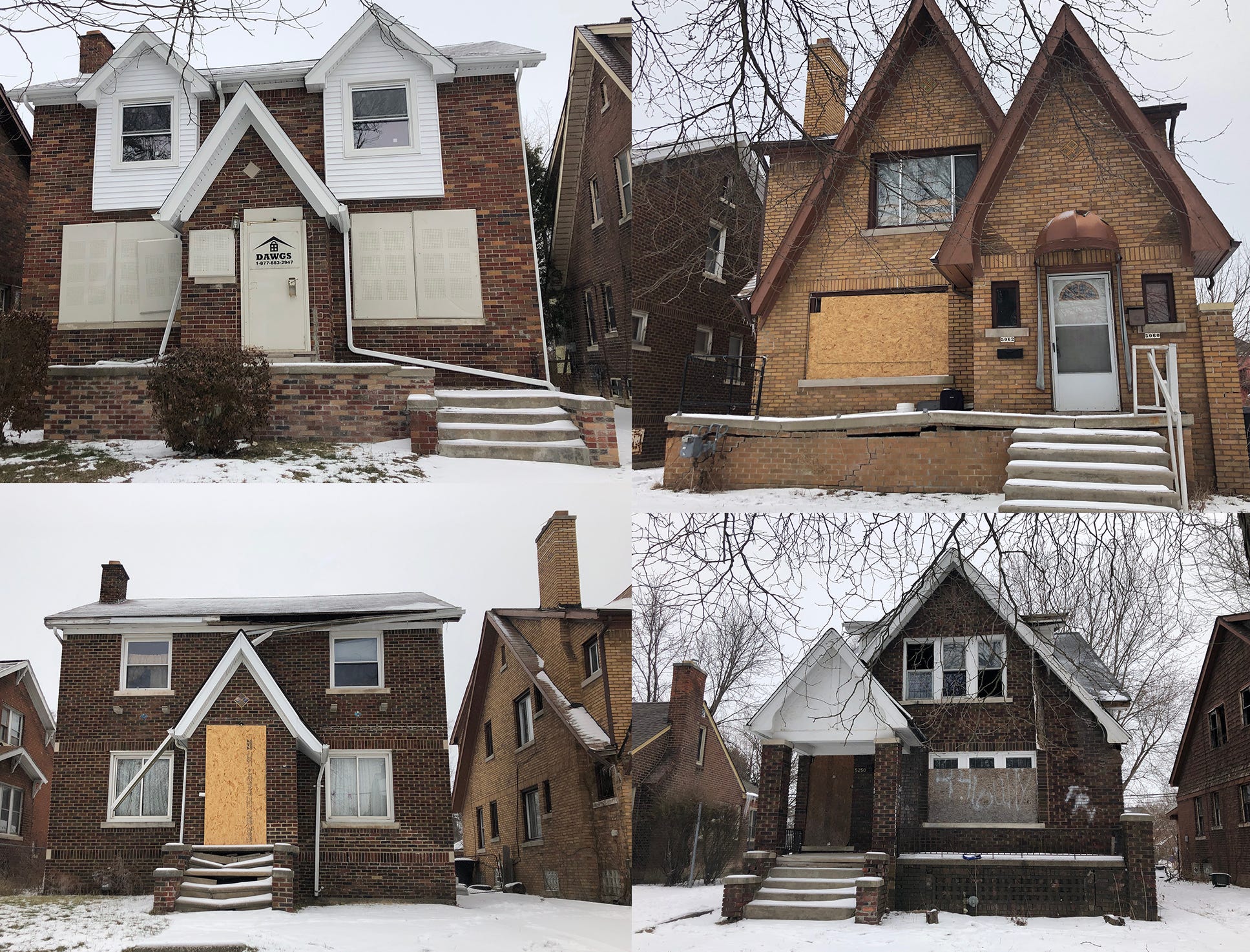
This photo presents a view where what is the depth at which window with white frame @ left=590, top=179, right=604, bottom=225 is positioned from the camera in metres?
22.7

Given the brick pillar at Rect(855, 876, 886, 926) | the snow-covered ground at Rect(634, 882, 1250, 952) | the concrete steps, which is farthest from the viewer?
the brick pillar at Rect(855, 876, 886, 926)

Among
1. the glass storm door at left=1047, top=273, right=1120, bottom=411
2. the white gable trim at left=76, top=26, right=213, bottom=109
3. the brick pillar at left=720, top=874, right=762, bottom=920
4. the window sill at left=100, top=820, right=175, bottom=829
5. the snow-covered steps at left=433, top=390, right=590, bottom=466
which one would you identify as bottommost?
the brick pillar at left=720, top=874, right=762, bottom=920

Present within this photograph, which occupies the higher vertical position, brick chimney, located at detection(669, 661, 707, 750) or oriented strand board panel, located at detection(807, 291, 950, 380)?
oriented strand board panel, located at detection(807, 291, 950, 380)

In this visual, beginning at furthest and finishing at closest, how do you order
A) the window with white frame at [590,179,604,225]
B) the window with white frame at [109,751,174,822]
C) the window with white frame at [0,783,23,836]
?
the window with white frame at [590,179,604,225], the window with white frame at [0,783,23,836], the window with white frame at [109,751,174,822]

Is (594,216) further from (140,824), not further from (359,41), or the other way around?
(140,824)

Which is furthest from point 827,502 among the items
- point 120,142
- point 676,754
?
point 120,142

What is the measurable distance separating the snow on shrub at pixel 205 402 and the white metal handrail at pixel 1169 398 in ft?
37.2

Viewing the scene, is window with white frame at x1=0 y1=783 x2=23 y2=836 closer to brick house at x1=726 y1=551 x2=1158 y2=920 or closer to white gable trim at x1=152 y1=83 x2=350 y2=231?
white gable trim at x1=152 y1=83 x2=350 y2=231

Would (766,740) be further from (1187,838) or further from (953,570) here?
(1187,838)

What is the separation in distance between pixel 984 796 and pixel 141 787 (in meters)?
12.5

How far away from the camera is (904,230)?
16.7 m

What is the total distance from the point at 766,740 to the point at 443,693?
4.89 meters

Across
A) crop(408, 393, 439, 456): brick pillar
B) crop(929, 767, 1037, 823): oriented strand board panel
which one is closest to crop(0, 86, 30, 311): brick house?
crop(408, 393, 439, 456): brick pillar

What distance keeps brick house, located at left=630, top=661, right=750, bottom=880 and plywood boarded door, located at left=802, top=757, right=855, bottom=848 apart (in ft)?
12.5
